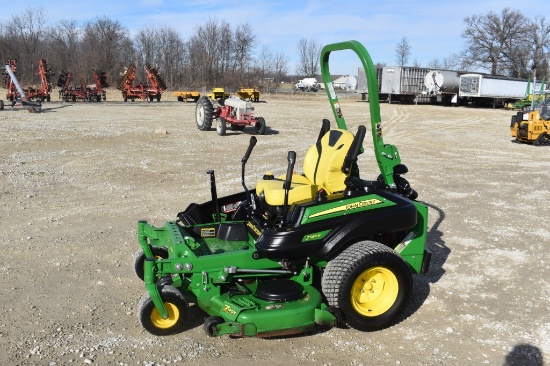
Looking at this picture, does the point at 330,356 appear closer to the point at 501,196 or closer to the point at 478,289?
the point at 478,289

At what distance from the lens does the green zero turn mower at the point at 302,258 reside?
12.9ft

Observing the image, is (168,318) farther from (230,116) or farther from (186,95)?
(186,95)

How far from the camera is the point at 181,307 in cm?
402

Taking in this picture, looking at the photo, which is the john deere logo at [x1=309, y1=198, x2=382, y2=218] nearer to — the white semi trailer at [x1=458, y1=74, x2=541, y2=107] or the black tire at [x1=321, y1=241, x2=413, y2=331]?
the black tire at [x1=321, y1=241, x2=413, y2=331]

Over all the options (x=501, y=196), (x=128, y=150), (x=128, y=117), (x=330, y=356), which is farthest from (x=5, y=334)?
(x=128, y=117)

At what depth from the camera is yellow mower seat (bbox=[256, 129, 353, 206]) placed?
4.51 metres

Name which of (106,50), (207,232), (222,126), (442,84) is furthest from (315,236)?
(106,50)

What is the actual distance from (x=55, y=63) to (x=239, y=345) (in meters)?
60.8

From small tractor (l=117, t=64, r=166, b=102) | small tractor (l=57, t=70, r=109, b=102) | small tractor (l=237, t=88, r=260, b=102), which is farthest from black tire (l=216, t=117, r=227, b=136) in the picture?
small tractor (l=117, t=64, r=166, b=102)

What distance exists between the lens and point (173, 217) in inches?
293

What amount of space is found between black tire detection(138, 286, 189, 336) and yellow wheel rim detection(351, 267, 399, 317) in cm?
140

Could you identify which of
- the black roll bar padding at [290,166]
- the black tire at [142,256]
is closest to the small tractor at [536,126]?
the black roll bar padding at [290,166]

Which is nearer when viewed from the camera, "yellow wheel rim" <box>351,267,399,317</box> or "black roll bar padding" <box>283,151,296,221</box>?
"black roll bar padding" <box>283,151,296,221</box>

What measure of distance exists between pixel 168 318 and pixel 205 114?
14.1m
